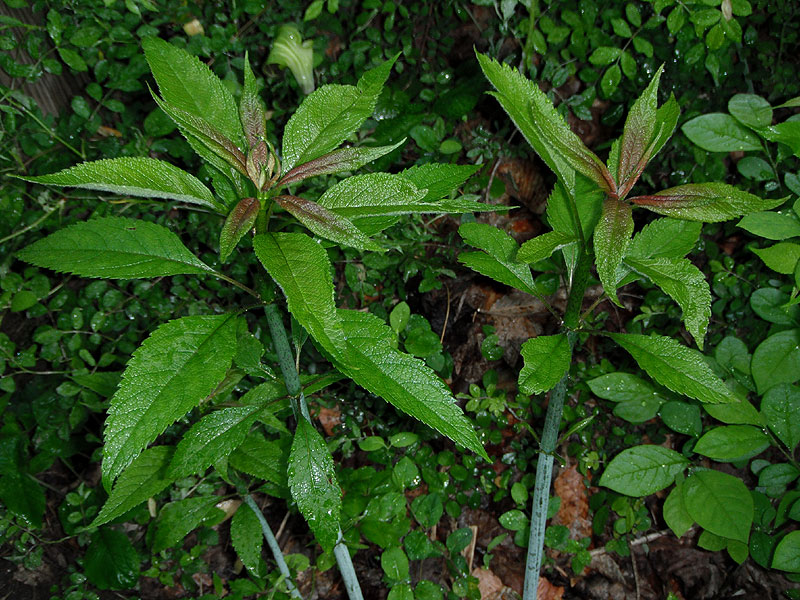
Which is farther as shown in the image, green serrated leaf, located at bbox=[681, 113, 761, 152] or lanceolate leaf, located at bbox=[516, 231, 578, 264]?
green serrated leaf, located at bbox=[681, 113, 761, 152]

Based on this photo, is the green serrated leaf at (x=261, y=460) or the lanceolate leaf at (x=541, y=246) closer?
the lanceolate leaf at (x=541, y=246)

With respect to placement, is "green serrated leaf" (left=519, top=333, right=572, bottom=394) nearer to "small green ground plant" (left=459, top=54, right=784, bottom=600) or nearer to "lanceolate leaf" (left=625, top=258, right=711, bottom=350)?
"small green ground plant" (left=459, top=54, right=784, bottom=600)

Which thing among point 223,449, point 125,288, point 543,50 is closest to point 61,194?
point 125,288

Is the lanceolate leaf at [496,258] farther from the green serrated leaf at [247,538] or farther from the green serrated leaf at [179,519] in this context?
the green serrated leaf at [179,519]

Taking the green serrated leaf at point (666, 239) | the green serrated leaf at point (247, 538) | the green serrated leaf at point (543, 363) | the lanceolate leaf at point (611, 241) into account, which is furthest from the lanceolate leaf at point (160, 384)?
the green serrated leaf at point (666, 239)

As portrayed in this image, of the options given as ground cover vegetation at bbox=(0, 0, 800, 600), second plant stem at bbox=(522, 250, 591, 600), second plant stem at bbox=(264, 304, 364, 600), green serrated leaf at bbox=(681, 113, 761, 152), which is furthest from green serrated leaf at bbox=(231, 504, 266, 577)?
green serrated leaf at bbox=(681, 113, 761, 152)

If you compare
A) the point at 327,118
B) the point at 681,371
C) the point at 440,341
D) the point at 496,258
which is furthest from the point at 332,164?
the point at 440,341
